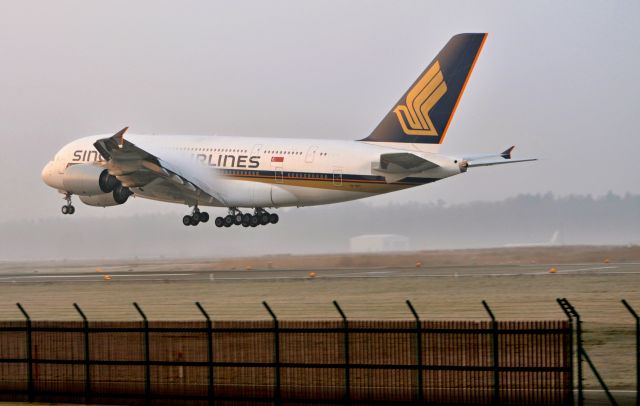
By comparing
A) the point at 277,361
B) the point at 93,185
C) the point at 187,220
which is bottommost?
the point at 277,361

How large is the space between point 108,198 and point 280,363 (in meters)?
55.7

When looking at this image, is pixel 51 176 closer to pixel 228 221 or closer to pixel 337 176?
pixel 228 221

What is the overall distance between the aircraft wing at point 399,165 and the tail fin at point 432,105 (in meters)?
4.15

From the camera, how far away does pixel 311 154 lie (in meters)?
75.4

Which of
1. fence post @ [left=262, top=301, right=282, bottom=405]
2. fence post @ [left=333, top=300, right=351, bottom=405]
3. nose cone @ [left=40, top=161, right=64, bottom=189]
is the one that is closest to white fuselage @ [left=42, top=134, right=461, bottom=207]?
nose cone @ [left=40, top=161, right=64, bottom=189]

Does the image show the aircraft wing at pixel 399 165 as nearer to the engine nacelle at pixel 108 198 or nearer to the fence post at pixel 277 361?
the engine nacelle at pixel 108 198

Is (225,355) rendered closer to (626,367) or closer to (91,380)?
(91,380)

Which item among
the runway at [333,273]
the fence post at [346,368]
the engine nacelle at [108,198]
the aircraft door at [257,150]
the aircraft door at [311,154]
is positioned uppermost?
the aircraft door at [257,150]

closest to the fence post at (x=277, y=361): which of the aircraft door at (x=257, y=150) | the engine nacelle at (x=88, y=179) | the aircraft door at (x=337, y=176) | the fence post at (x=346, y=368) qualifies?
the fence post at (x=346, y=368)

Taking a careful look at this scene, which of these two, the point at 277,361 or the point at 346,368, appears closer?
the point at 346,368

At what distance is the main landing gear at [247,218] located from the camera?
8256cm

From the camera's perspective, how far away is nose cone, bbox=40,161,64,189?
264 ft

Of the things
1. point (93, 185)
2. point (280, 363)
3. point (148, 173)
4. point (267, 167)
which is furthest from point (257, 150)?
point (280, 363)

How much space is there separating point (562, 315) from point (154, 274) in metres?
35.0
